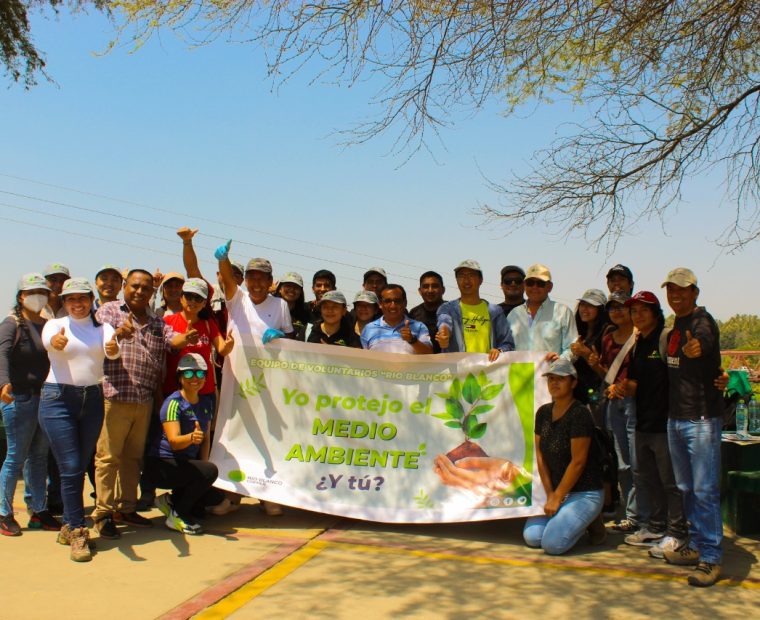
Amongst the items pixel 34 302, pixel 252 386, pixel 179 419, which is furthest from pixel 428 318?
pixel 34 302

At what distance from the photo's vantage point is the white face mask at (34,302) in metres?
5.86

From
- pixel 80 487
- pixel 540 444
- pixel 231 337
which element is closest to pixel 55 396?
pixel 80 487

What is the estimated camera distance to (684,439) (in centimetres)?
519

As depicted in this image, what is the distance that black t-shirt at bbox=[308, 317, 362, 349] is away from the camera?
678 centimetres

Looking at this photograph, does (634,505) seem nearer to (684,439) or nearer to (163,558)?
(684,439)

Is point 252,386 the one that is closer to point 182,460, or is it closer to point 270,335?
point 270,335

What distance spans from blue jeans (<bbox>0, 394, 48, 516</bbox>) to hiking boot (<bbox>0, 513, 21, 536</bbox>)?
1.5 inches

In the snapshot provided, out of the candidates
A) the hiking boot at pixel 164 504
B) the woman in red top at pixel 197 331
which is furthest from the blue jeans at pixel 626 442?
the hiking boot at pixel 164 504

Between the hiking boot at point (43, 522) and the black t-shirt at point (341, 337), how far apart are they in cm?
253

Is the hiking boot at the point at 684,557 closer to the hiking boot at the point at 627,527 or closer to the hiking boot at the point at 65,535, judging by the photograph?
the hiking boot at the point at 627,527

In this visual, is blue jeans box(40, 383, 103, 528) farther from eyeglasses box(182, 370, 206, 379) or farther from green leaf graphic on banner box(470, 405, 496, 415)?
green leaf graphic on banner box(470, 405, 496, 415)

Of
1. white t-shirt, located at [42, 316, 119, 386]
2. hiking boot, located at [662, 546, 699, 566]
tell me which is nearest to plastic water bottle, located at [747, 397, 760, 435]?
hiking boot, located at [662, 546, 699, 566]

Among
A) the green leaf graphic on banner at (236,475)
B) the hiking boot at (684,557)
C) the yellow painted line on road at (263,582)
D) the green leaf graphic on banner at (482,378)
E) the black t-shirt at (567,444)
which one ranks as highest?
the green leaf graphic on banner at (482,378)

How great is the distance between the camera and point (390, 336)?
6590mm
